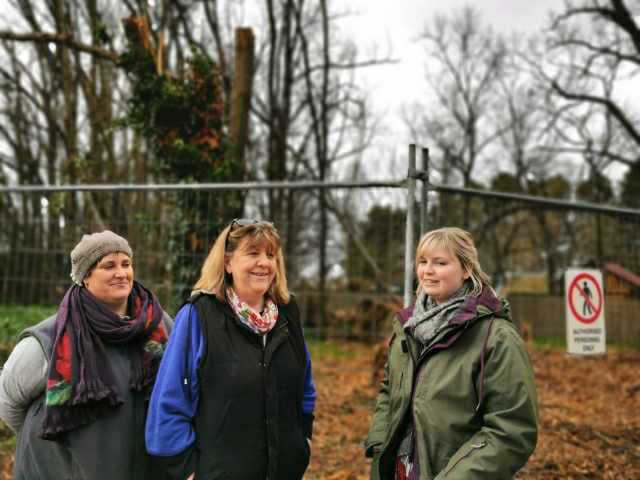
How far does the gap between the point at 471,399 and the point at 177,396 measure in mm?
1102

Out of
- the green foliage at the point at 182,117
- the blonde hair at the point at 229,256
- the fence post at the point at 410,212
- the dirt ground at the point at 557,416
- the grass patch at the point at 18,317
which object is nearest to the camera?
the blonde hair at the point at 229,256

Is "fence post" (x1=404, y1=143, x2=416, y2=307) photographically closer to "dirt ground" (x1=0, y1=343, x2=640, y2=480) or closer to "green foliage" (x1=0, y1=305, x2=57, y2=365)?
"dirt ground" (x1=0, y1=343, x2=640, y2=480)

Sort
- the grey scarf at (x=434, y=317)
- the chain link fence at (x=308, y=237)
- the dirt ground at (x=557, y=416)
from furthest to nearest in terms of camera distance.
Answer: the dirt ground at (x=557, y=416) < the chain link fence at (x=308, y=237) < the grey scarf at (x=434, y=317)

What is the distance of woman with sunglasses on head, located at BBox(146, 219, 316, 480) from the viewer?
2.24m

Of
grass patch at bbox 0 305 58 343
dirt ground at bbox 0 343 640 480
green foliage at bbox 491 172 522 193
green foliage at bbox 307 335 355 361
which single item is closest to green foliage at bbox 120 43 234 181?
grass patch at bbox 0 305 58 343

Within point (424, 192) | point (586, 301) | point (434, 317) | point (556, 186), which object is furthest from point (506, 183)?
point (434, 317)

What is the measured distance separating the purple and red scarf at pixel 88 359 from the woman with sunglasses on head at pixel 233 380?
0.88 feet

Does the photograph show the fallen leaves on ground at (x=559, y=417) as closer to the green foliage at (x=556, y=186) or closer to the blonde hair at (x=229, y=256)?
the blonde hair at (x=229, y=256)

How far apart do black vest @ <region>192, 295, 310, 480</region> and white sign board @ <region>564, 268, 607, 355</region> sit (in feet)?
7.73

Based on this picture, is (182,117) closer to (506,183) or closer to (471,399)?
(471,399)

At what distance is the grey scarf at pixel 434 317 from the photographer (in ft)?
7.64

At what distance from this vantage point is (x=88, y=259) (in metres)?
2.56

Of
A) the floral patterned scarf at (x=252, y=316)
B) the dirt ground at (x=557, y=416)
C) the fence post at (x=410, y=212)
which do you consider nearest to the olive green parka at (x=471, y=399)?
the floral patterned scarf at (x=252, y=316)

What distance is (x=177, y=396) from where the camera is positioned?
2227 millimetres
